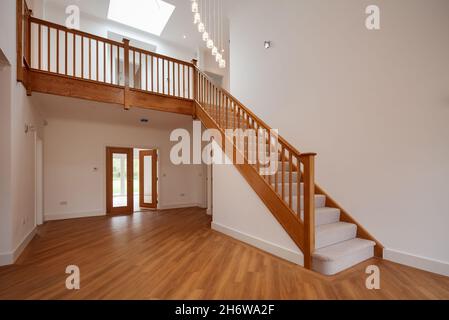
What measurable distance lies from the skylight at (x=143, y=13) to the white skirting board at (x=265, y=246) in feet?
20.1

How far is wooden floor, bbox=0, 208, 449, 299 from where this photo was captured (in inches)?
83.8

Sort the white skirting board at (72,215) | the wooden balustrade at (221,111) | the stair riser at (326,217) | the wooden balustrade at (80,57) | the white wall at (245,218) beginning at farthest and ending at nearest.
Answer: the white skirting board at (72,215) → the wooden balustrade at (80,57) → the stair riser at (326,217) → the white wall at (245,218) → the wooden balustrade at (221,111)

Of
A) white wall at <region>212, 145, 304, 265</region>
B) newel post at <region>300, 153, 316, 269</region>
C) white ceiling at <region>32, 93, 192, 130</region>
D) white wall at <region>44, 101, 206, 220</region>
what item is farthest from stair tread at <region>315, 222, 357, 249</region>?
white wall at <region>44, 101, 206, 220</region>

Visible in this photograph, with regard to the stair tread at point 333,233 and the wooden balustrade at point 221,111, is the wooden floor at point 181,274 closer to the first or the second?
the stair tread at point 333,233

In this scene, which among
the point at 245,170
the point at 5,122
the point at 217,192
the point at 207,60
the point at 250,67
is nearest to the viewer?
the point at 5,122

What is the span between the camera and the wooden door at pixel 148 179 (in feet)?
23.1

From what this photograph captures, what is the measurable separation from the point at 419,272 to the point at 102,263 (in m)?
3.84

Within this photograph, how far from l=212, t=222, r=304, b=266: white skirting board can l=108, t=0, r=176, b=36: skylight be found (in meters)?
6.14

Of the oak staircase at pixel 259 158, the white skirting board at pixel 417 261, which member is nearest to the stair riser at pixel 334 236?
the oak staircase at pixel 259 158

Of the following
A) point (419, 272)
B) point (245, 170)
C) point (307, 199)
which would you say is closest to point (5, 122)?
point (245, 170)

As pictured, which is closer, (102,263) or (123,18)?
(102,263)

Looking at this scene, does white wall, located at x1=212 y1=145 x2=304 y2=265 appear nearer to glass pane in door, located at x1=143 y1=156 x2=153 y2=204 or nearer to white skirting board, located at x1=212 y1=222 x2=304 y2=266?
white skirting board, located at x1=212 y1=222 x2=304 y2=266
